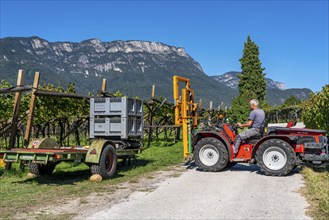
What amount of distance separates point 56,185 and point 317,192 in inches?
203

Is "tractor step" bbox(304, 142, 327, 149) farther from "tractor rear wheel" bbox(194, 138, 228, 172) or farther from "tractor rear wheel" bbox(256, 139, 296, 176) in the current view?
"tractor rear wheel" bbox(194, 138, 228, 172)

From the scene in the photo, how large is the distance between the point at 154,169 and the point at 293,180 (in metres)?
3.73

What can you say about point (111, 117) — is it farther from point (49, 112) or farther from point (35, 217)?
point (49, 112)

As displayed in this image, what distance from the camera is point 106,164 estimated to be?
9.52m

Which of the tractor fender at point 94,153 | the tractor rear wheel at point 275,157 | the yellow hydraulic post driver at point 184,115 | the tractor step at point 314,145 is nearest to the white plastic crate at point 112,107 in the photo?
the yellow hydraulic post driver at point 184,115

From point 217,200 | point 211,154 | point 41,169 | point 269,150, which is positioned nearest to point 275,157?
point 269,150

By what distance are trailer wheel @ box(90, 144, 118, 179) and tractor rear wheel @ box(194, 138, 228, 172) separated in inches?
86.8

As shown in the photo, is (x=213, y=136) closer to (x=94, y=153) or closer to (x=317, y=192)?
(x=94, y=153)

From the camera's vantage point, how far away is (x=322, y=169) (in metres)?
9.98

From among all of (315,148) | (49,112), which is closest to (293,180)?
(315,148)

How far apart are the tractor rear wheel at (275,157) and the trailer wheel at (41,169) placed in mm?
5077

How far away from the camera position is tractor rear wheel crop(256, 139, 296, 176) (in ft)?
30.6

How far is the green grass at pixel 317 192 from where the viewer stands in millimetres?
5792

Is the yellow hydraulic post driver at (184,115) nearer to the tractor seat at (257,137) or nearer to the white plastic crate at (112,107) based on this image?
the white plastic crate at (112,107)
